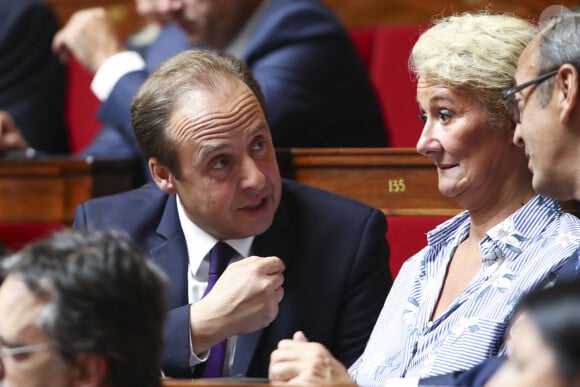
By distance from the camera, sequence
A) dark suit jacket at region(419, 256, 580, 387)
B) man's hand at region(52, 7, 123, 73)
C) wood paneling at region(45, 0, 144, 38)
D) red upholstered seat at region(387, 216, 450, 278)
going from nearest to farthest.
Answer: dark suit jacket at region(419, 256, 580, 387) → red upholstered seat at region(387, 216, 450, 278) → man's hand at region(52, 7, 123, 73) → wood paneling at region(45, 0, 144, 38)

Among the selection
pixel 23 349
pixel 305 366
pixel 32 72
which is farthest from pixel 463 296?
pixel 32 72

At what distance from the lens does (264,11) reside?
7.82 ft

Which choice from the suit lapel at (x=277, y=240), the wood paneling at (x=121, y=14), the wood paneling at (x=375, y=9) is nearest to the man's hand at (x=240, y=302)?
the suit lapel at (x=277, y=240)

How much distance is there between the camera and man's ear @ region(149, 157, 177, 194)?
1681mm

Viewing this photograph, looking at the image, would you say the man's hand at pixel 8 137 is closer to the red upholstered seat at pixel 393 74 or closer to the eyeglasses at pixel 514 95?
the red upholstered seat at pixel 393 74

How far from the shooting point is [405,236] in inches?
71.8

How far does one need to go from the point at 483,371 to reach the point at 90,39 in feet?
4.67

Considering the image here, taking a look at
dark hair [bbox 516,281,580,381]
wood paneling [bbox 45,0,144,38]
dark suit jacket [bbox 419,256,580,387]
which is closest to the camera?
dark hair [bbox 516,281,580,381]

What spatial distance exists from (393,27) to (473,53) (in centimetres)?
137

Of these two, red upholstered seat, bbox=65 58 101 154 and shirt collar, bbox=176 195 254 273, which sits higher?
shirt collar, bbox=176 195 254 273

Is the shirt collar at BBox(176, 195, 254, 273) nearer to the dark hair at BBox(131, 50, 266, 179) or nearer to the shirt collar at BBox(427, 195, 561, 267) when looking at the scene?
the dark hair at BBox(131, 50, 266, 179)

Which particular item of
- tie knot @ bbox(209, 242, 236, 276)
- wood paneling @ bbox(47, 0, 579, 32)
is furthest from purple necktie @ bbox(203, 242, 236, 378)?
wood paneling @ bbox(47, 0, 579, 32)

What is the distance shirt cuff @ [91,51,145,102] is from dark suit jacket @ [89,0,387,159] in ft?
0.11

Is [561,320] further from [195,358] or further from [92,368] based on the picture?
[195,358]
